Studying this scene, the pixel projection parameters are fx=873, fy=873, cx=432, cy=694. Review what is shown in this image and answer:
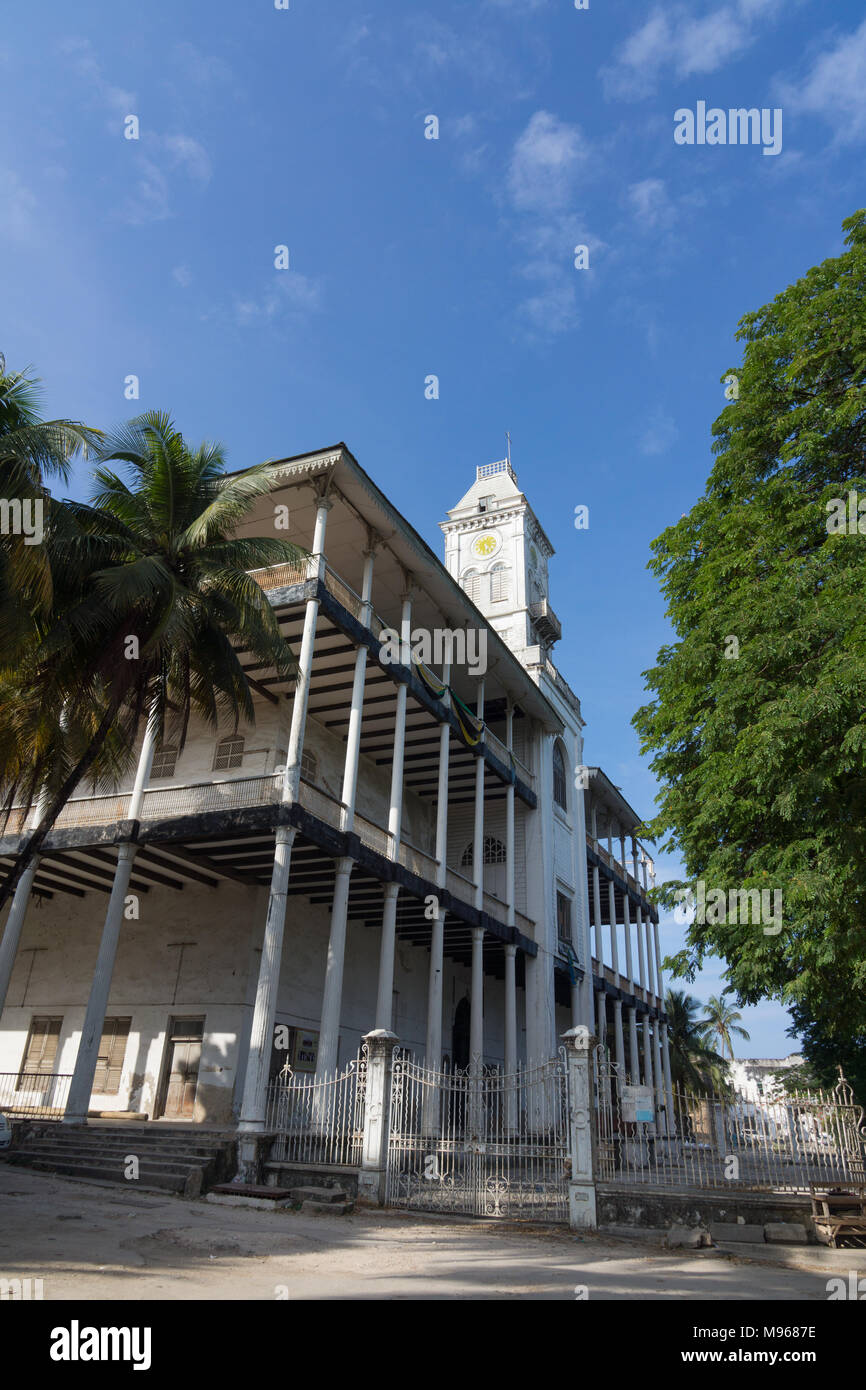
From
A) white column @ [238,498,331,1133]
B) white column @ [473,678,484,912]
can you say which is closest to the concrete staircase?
white column @ [238,498,331,1133]

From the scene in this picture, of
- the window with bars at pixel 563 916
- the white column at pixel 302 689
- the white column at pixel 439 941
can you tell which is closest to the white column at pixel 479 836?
the white column at pixel 439 941

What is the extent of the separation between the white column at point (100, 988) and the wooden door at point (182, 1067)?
308cm

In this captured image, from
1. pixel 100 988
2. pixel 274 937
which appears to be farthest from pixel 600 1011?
pixel 100 988

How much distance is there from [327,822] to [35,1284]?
1074cm

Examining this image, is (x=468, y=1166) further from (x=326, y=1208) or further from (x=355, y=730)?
(x=355, y=730)

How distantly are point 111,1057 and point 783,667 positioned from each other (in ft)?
53.3

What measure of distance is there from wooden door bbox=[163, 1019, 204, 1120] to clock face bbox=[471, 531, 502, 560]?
19166mm

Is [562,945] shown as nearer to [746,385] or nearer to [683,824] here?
[683,824]

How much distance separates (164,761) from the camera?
801 inches

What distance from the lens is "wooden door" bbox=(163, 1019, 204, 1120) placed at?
59.3 ft

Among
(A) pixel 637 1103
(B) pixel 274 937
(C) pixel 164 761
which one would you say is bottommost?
(A) pixel 637 1103
